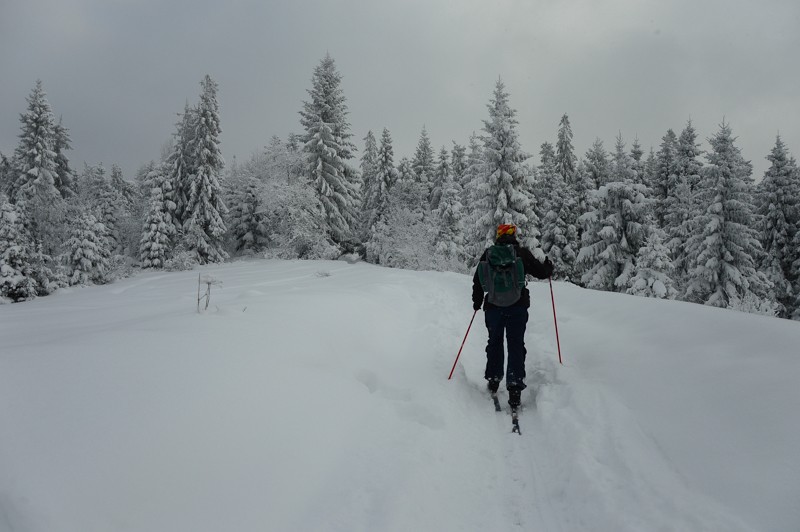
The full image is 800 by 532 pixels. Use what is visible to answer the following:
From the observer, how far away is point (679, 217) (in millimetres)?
31422

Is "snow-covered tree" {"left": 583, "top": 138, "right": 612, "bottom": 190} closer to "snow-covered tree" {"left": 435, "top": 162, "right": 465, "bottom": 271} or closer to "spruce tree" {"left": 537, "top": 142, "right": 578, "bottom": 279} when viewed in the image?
"spruce tree" {"left": 537, "top": 142, "right": 578, "bottom": 279}

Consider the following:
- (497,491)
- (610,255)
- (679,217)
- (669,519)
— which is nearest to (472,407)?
(497,491)

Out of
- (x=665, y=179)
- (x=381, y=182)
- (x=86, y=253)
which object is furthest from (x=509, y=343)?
(x=665, y=179)

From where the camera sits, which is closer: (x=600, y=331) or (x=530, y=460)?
(x=530, y=460)

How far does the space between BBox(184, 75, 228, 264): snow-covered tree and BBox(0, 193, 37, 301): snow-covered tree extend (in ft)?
48.6

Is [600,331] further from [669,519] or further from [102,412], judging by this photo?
[102,412]

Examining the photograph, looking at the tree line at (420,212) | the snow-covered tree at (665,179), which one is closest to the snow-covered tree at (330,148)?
the tree line at (420,212)

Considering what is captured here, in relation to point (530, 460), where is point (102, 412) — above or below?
above

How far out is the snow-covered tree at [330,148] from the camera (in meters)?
27.0

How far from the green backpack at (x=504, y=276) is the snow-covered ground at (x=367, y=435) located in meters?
1.25

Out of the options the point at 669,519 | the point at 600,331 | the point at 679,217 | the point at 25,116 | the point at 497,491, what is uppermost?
the point at 25,116

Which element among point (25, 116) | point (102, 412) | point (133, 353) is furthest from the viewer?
point (25, 116)

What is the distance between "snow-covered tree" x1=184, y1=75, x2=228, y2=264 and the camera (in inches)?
1137

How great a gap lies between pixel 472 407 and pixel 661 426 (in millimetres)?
1933
